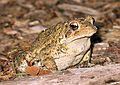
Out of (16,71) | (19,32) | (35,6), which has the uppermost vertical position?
(35,6)

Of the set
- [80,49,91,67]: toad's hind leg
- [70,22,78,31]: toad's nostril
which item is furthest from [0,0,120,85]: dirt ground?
[70,22,78,31]: toad's nostril

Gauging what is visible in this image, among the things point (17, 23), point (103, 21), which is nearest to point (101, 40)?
point (103, 21)

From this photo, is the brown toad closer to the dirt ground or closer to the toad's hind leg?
the toad's hind leg

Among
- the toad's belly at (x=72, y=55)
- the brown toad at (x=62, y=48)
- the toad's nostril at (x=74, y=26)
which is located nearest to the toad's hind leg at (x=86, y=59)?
the brown toad at (x=62, y=48)

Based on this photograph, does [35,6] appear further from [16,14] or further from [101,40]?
[101,40]

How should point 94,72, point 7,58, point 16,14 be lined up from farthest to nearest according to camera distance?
1. point 16,14
2. point 7,58
3. point 94,72

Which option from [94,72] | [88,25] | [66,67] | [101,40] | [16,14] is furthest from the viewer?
[16,14]

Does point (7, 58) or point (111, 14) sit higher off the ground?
point (111, 14)
